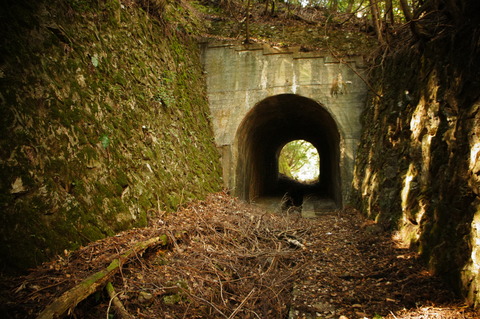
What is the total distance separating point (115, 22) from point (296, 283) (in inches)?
213

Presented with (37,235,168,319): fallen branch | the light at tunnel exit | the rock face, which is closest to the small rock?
(37,235,168,319): fallen branch

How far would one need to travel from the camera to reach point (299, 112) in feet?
30.2

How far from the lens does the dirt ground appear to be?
2270 millimetres

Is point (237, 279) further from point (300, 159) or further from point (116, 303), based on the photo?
point (300, 159)

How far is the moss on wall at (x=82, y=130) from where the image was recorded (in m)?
2.61

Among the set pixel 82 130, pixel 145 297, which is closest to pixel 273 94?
pixel 82 130

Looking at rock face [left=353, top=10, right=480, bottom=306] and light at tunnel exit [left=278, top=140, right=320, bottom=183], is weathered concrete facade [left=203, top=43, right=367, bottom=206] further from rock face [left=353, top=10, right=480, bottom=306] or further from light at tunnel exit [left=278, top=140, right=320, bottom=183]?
light at tunnel exit [left=278, top=140, right=320, bottom=183]

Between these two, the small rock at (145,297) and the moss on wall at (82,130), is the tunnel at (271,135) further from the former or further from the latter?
the small rock at (145,297)

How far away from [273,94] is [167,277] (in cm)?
612

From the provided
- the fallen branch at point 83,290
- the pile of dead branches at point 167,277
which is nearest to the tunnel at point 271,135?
the pile of dead branches at point 167,277

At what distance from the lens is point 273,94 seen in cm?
782

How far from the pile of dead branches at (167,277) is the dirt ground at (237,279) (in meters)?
0.01

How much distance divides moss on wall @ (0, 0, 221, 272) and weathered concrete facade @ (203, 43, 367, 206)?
197 cm

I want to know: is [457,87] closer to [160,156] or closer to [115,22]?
[160,156]
